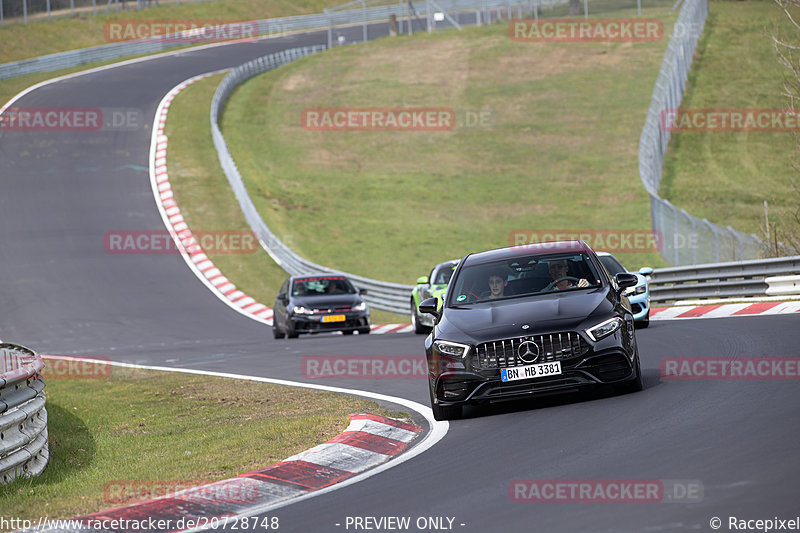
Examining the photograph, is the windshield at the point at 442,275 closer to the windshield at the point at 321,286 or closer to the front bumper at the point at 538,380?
the windshield at the point at 321,286

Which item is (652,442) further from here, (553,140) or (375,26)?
(375,26)

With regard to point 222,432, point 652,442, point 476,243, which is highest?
point 652,442

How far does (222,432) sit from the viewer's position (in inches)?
445

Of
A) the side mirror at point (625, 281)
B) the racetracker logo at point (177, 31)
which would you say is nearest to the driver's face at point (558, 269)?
the side mirror at point (625, 281)

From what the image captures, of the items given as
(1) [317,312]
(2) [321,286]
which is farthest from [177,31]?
(1) [317,312]

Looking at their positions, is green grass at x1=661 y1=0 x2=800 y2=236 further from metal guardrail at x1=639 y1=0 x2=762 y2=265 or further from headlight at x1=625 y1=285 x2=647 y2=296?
headlight at x1=625 y1=285 x2=647 y2=296

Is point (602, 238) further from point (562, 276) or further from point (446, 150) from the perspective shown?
point (562, 276)

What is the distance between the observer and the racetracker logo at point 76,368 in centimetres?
2023

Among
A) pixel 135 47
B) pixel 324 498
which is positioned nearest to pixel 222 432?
pixel 324 498

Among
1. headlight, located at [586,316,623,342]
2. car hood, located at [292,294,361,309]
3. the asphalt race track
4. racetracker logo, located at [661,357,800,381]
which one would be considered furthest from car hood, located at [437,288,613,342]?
car hood, located at [292,294,361,309]

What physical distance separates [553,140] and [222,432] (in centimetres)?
4530

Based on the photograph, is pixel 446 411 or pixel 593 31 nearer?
pixel 446 411

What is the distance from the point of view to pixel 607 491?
6680mm

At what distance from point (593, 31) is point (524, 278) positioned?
2461 inches
